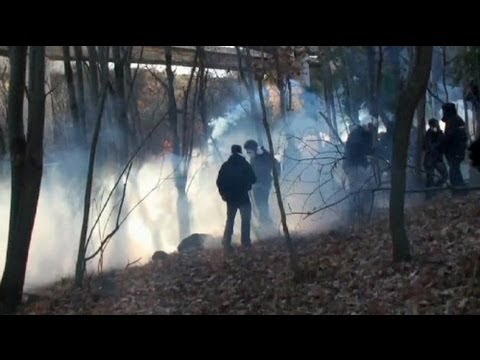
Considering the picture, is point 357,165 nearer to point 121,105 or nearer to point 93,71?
point 121,105

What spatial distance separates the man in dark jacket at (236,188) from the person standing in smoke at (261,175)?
1.03m

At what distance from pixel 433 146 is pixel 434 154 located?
155mm

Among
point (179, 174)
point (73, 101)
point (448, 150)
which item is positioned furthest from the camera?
point (179, 174)

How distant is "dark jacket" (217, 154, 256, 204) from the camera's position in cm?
1184

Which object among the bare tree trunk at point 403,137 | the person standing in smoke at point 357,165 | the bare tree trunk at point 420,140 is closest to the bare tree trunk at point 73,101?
the person standing in smoke at point 357,165

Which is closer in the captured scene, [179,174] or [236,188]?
[236,188]

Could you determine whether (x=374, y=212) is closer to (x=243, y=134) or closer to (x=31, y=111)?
(x=31, y=111)

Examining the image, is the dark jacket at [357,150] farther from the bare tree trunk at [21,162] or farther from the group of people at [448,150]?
the bare tree trunk at [21,162]

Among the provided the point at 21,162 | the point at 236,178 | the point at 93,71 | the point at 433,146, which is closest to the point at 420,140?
the point at 433,146

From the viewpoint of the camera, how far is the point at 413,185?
12.9 metres

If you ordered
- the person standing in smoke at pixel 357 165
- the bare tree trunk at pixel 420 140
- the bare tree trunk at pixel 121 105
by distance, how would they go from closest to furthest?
the person standing in smoke at pixel 357 165 → the bare tree trunk at pixel 420 140 → the bare tree trunk at pixel 121 105

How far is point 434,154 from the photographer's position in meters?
11.9

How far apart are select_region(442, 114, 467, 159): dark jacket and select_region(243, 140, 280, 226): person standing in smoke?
3400mm

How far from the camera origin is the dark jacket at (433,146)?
11789mm
